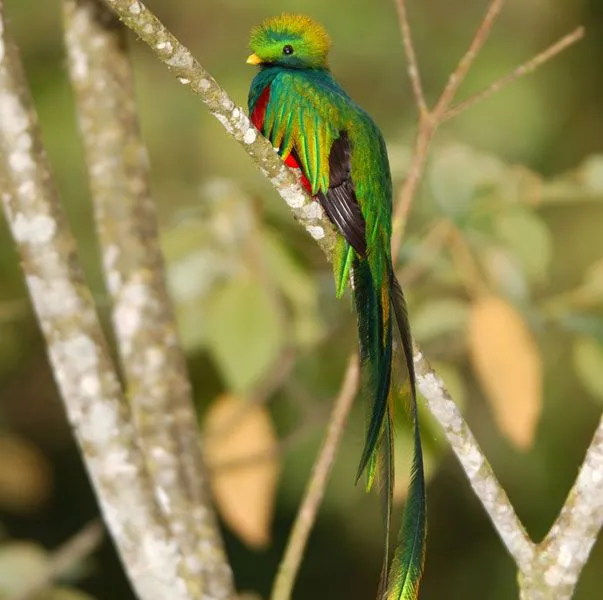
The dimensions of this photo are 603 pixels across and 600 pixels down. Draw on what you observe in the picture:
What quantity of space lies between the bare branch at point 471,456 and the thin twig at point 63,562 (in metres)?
0.81

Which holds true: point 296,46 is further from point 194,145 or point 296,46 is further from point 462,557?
point 462,557

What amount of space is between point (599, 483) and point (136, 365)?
699 millimetres

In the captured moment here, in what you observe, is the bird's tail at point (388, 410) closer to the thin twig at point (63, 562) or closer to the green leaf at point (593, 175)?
the green leaf at point (593, 175)

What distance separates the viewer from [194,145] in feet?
14.6

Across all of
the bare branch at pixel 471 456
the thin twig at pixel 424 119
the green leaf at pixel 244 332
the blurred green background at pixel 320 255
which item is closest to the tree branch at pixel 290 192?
the bare branch at pixel 471 456

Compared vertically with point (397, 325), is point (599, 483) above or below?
below

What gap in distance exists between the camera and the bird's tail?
1330 millimetres

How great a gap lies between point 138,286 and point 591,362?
702mm

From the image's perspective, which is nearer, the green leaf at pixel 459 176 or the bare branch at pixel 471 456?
the bare branch at pixel 471 456

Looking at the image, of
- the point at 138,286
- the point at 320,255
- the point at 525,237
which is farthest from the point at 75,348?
the point at 320,255

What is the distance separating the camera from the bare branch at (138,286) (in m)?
1.70

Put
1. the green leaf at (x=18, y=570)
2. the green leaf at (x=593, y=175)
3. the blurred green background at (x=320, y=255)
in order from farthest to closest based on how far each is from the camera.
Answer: the blurred green background at (x=320, y=255), the green leaf at (x=18, y=570), the green leaf at (x=593, y=175)

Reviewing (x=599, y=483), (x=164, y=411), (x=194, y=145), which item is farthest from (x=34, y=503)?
(x=599, y=483)

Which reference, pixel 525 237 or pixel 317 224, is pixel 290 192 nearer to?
pixel 317 224
